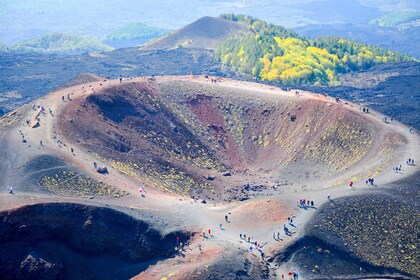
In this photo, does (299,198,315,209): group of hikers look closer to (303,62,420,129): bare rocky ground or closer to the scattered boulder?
the scattered boulder

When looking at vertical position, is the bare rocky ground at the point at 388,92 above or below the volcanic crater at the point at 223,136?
below

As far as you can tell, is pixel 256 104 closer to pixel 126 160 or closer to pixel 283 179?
pixel 283 179

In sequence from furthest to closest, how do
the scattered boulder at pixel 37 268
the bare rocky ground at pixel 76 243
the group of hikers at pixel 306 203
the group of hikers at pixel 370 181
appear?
the group of hikers at pixel 370 181 → the group of hikers at pixel 306 203 → the bare rocky ground at pixel 76 243 → the scattered boulder at pixel 37 268

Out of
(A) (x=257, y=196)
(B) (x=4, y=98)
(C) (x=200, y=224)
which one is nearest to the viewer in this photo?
(C) (x=200, y=224)

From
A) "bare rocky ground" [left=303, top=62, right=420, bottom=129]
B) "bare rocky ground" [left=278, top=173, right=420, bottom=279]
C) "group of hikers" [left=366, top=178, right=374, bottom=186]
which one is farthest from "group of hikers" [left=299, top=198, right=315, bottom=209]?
"bare rocky ground" [left=303, top=62, right=420, bottom=129]

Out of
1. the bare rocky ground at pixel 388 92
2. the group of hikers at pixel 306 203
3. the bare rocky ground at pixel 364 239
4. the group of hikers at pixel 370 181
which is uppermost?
the group of hikers at pixel 370 181

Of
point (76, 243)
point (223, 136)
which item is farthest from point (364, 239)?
point (223, 136)

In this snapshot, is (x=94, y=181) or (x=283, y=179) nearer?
(x=94, y=181)

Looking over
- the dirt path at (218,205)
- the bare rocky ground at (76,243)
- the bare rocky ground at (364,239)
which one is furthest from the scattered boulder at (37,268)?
the bare rocky ground at (364,239)

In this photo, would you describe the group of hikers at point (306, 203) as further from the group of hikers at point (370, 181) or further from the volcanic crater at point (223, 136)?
the volcanic crater at point (223, 136)

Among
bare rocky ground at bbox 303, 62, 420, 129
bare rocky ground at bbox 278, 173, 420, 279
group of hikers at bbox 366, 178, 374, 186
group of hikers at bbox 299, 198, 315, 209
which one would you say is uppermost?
group of hikers at bbox 366, 178, 374, 186

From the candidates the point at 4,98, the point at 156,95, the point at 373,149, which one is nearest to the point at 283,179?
the point at 373,149
